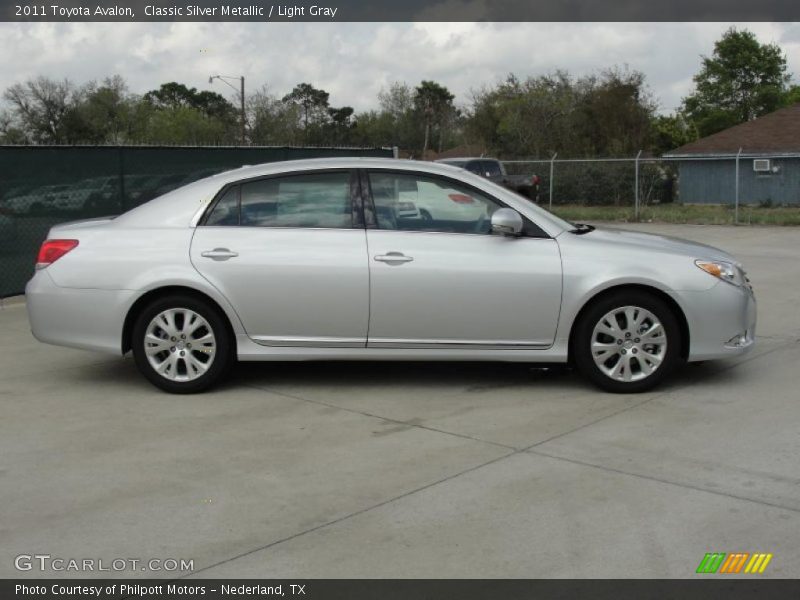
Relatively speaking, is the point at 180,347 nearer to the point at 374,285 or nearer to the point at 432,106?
the point at 374,285

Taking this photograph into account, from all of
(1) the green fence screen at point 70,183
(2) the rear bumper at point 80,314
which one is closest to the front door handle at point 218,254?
(2) the rear bumper at point 80,314

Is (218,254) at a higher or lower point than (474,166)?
lower

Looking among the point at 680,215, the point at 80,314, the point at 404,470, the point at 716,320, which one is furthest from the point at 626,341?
the point at 680,215

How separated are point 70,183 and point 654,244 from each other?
7308mm

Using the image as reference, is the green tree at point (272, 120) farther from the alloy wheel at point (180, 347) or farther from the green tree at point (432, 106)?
the alloy wheel at point (180, 347)

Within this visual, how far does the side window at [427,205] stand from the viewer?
22.1ft

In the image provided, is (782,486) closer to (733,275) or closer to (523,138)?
(733,275)

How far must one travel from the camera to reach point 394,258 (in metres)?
6.57

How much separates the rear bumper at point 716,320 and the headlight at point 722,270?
6 centimetres

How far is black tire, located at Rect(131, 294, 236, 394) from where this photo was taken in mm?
6684

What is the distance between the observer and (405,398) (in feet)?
21.8

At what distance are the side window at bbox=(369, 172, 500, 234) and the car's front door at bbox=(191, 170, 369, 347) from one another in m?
0.21

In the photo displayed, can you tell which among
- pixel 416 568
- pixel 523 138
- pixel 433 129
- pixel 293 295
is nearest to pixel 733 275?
pixel 293 295

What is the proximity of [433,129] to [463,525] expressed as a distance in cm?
7118
